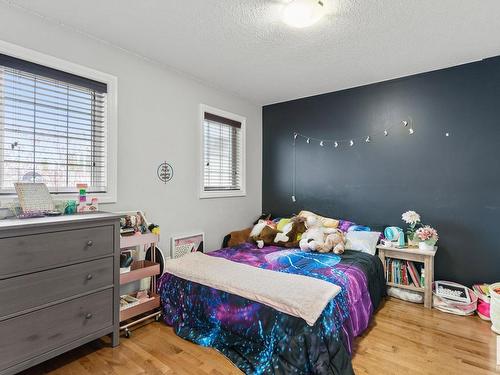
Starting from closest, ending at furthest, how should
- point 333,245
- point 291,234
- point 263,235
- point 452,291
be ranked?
point 452,291 < point 333,245 < point 291,234 < point 263,235

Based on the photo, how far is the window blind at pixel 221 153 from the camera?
11.6 ft

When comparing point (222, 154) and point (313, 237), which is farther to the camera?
point (222, 154)

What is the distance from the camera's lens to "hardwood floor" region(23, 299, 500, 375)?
1.83 m

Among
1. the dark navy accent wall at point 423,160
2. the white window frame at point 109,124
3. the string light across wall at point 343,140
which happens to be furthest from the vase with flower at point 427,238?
the white window frame at point 109,124

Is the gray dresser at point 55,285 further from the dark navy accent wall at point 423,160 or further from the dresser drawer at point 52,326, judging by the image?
the dark navy accent wall at point 423,160

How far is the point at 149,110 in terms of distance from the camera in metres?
2.80

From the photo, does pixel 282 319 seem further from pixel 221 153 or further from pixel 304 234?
pixel 221 153

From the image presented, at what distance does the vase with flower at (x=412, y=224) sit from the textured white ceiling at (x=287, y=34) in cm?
158

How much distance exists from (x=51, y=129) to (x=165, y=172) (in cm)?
105

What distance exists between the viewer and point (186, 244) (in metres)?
3.16

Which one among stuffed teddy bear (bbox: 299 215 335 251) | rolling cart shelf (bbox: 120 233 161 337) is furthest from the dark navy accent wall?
rolling cart shelf (bbox: 120 233 161 337)

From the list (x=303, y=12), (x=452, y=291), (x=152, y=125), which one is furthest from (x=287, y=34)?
(x=452, y=291)

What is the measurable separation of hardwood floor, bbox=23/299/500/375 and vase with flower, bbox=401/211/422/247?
83 cm

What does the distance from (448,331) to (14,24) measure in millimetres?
4122
